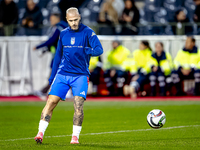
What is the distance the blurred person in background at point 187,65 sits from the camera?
52.6 feet

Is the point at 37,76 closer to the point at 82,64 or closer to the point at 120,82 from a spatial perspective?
the point at 120,82

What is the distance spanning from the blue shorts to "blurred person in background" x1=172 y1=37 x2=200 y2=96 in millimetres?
9679

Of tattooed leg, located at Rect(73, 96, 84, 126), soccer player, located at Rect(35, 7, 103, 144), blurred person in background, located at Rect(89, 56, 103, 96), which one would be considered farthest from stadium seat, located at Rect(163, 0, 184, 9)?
tattooed leg, located at Rect(73, 96, 84, 126)

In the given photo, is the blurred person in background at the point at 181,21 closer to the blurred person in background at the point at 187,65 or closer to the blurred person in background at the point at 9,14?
the blurred person in background at the point at 187,65

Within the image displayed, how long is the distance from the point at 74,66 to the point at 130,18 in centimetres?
1034

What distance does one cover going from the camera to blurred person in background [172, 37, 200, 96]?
16031 millimetres

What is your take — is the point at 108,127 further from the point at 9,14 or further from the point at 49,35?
the point at 9,14

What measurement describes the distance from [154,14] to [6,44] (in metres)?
6.45

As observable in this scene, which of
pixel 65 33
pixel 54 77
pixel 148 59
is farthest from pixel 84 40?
pixel 148 59

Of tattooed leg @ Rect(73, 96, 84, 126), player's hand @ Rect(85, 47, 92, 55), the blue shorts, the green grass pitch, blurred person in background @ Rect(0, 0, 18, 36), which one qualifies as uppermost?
blurred person in background @ Rect(0, 0, 18, 36)

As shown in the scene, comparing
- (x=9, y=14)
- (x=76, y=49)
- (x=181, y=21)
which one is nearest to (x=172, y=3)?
(x=181, y=21)

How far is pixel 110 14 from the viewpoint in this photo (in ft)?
57.1

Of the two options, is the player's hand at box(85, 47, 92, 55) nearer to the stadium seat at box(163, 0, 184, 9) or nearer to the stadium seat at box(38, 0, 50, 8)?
the stadium seat at box(163, 0, 184, 9)

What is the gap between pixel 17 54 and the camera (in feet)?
56.2
